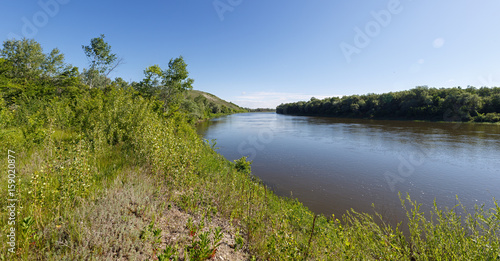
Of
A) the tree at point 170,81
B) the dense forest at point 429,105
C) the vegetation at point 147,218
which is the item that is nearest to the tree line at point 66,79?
the tree at point 170,81

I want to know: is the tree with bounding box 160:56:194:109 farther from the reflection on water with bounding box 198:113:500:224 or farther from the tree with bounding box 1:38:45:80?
the tree with bounding box 1:38:45:80

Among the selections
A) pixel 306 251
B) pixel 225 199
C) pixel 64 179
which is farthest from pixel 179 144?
pixel 306 251

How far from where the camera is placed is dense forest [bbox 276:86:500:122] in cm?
5153

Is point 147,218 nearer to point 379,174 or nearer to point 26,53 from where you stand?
point 379,174

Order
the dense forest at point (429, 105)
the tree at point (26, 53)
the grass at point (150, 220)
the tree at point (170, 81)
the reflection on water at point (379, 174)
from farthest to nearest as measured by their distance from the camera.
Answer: the dense forest at point (429, 105), the tree at point (26, 53), the tree at point (170, 81), the reflection on water at point (379, 174), the grass at point (150, 220)

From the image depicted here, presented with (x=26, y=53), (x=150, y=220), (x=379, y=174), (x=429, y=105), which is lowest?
(x=379, y=174)

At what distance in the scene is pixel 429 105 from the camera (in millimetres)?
59469

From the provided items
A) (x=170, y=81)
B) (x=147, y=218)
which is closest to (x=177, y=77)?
(x=170, y=81)

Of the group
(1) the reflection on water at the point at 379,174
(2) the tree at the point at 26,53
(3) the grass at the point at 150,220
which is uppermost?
(2) the tree at the point at 26,53

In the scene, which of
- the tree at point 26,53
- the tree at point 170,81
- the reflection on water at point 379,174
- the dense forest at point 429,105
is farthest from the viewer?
the dense forest at point 429,105

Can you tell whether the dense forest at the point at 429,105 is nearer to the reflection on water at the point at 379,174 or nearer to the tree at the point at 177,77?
the reflection on water at the point at 379,174

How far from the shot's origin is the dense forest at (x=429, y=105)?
2029 inches

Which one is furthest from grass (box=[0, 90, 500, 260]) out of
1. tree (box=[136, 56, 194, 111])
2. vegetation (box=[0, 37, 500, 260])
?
tree (box=[136, 56, 194, 111])

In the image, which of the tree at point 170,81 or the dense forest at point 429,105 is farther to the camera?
the dense forest at point 429,105
